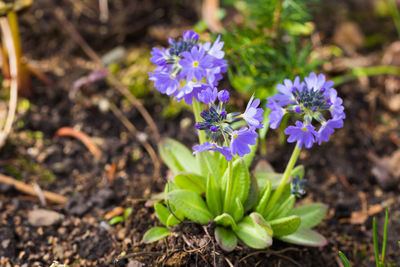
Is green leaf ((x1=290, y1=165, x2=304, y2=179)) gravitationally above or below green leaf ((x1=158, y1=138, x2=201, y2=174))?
below

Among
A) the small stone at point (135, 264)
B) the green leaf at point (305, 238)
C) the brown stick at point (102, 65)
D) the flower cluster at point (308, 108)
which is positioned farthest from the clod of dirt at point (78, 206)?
the flower cluster at point (308, 108)

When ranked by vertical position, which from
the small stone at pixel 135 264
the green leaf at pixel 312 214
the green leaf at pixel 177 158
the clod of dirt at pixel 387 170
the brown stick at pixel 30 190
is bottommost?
the clod of dirt at pixel 387 170

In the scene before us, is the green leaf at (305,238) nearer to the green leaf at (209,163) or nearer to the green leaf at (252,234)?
the green leaf at (252,234)

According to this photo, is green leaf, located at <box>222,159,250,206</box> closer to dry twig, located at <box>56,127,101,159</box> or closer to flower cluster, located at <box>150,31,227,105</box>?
flower cluster, located at <box>150,31,227,105</box>

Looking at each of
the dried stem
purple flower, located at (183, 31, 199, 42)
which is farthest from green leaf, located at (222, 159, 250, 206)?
the dried stem

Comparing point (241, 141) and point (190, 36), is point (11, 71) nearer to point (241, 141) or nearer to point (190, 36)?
point (190, 36)

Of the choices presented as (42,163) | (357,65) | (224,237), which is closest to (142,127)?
(42,163)
